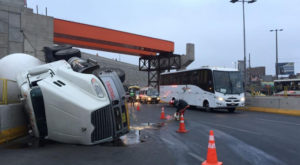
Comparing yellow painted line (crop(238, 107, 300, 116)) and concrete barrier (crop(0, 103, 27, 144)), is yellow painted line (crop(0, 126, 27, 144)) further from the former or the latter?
yellow painted line (crop(238, 107, 300, 116))

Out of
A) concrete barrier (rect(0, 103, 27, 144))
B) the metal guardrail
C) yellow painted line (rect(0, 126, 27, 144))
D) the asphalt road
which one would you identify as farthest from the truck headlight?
the metal guardrail

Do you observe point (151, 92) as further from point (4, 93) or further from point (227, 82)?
point (4, 93)

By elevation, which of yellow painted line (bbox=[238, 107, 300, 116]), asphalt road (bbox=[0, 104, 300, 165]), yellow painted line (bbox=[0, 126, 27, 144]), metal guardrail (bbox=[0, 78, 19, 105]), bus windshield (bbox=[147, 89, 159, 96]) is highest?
metal guardrail (bbox=[0, 78, 19, 105])

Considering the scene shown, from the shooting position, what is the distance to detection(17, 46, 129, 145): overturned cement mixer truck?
6629mm

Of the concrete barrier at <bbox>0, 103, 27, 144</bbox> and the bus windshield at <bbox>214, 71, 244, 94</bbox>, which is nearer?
the concrete barrier at <bbox>0, 103, 27, 144</bbox>

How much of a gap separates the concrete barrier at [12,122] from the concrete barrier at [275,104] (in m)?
16.9

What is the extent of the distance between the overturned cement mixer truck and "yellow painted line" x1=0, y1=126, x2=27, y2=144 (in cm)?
120

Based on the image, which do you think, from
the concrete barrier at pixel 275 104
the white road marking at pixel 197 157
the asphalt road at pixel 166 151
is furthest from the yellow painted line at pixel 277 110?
the white road marking at pixel 197 157

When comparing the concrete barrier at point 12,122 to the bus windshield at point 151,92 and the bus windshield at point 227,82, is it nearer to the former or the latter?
the bus windshield at point 227,82

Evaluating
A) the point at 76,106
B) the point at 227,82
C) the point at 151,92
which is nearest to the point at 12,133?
the point at 76,106

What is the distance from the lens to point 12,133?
8094 millimetres

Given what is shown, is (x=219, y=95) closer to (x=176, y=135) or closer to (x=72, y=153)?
(x=176, y=135)

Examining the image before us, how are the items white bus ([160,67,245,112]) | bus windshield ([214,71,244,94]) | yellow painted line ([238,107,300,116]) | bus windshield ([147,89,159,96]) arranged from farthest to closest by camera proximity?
bus windshield ([147,89,159,96]) < bus windshield ([214,71,244,94]) < white bus ([160,67,245,112]) < yellow painted line ([238,107,300,116])

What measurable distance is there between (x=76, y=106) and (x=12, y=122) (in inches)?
119
